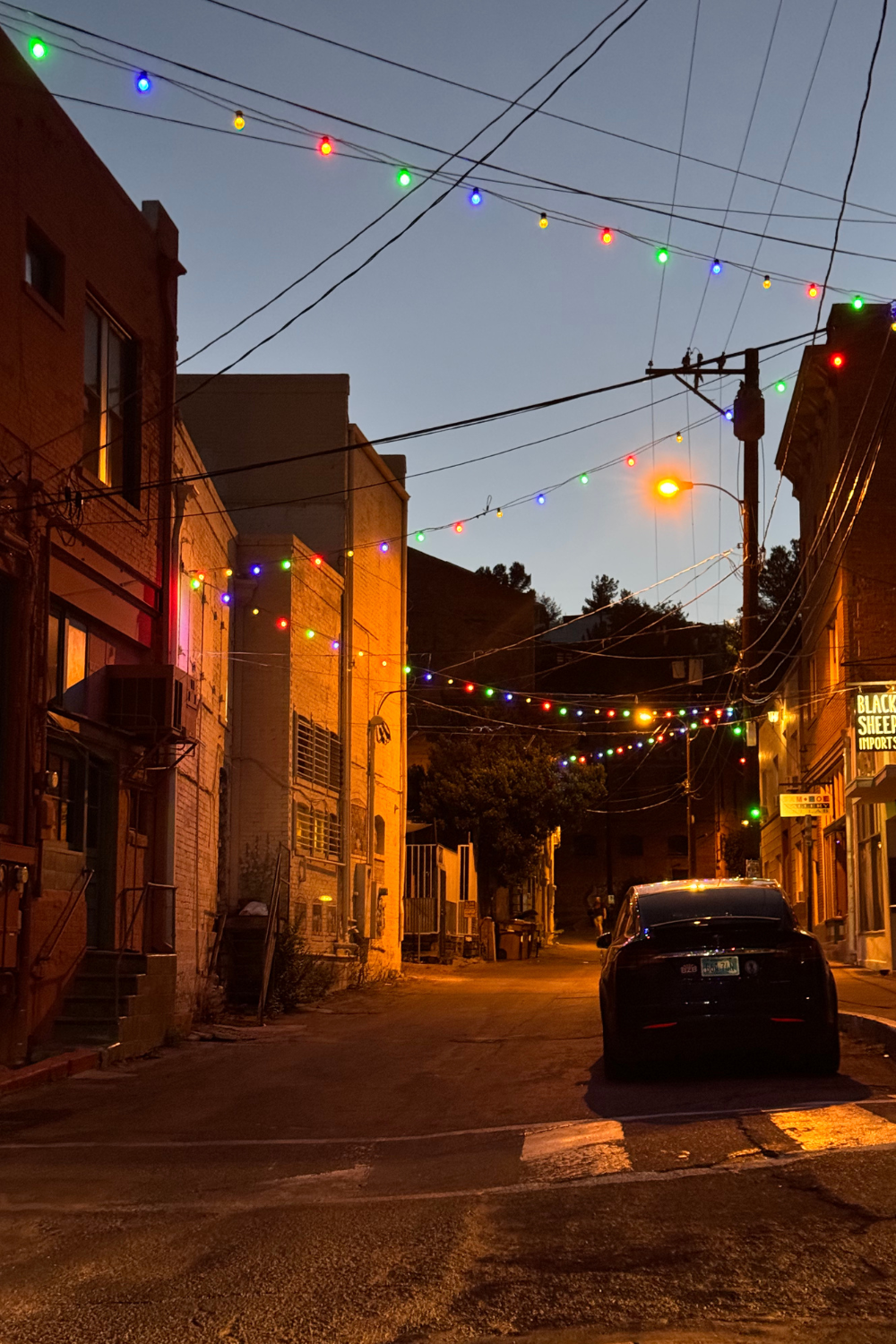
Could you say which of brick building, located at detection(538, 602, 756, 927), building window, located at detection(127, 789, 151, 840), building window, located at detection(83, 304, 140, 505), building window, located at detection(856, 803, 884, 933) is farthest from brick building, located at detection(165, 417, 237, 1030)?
brick building, located at detection(538, 602, 756, 927)

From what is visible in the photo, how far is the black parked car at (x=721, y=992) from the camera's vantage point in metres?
9.98

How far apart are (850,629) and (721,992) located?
2020 cm

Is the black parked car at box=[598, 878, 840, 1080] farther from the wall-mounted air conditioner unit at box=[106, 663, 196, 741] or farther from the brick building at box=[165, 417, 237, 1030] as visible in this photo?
the brick building at box=[165, 417, 237, 1030]

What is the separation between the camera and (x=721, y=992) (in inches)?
395

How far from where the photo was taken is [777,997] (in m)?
9.97

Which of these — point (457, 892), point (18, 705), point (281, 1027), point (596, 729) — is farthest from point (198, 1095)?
point (596, 729)

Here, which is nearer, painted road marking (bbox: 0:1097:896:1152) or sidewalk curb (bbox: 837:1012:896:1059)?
painted road marking (bbox: 0:1097:896:1152)

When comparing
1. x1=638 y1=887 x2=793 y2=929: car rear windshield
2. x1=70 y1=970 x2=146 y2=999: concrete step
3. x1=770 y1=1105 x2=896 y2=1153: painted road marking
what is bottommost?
x1=770 y1=1105 x2=896 y2=1153: painted road marking

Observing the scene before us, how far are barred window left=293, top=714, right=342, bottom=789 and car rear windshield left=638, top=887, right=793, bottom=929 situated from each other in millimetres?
12758

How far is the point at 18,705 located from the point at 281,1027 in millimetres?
6223

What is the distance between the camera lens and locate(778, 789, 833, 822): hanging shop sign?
32938 mm

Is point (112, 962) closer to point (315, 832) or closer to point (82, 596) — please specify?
point (82, 596)

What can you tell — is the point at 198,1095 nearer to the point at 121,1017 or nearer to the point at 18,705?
the point at 121,1017

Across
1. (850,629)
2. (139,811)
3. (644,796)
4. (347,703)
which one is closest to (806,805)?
(850,629)
